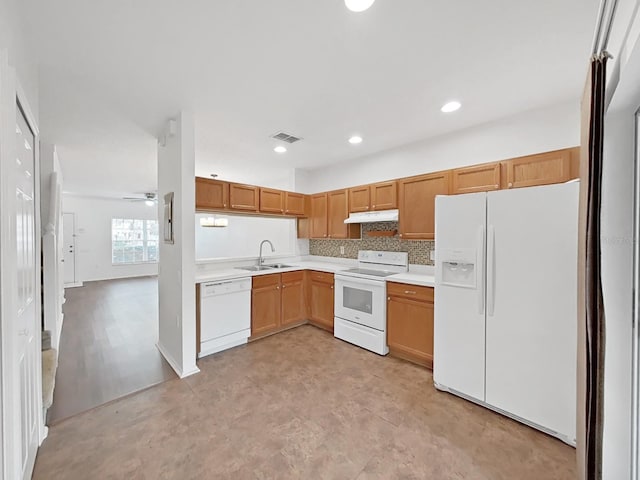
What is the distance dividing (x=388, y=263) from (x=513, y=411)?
78.9 inches

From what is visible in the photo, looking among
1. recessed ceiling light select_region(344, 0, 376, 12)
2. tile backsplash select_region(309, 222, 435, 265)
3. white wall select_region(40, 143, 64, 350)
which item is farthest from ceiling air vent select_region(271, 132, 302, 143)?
white wall select_region(40, 143, 64, 350)

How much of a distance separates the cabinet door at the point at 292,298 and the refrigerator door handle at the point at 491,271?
2.50 metres

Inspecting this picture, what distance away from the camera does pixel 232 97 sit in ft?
7.88

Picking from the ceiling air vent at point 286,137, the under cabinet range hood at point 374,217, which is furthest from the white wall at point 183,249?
the under cabinet range hood at point 374,217

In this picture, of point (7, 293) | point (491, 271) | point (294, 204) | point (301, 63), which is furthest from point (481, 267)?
point (294, 204)

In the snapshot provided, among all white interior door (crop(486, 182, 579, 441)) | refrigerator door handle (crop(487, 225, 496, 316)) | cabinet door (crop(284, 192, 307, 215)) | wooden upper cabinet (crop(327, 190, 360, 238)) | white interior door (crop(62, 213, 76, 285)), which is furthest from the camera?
white interior door (crop(62, 213, 76, 285))

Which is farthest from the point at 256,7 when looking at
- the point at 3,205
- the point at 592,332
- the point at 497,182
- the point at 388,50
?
the point at 497,182

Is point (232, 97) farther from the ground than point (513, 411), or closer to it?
farther from the ground

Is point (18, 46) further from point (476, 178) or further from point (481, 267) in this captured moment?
point (476, 178)

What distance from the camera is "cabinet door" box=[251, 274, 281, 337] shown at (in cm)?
346

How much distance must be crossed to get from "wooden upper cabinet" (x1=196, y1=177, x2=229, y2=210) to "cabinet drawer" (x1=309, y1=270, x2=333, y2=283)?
5.21ft

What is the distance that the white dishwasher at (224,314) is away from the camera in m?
3.01

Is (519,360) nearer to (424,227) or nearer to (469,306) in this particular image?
(469,306)

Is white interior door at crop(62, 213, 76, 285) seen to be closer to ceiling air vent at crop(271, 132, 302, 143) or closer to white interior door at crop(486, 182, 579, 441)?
ceiling air vent at crop(271, 132, 302, 143)
